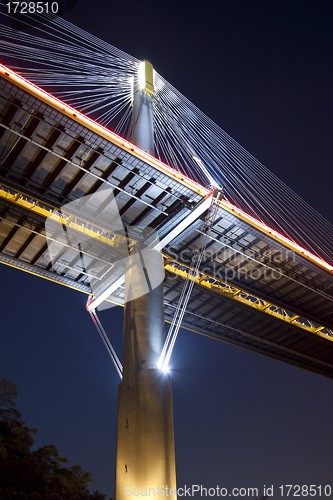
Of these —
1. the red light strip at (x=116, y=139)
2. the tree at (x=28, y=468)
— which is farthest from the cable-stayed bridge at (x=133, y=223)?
the tree at (x=28, y=468)

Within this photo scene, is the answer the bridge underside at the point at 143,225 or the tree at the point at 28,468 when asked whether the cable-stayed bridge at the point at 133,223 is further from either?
the tree at the point at 28,468

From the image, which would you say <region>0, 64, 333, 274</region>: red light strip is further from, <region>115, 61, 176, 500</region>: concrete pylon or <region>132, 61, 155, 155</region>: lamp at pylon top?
<region>132, 61, 155, 155</region>: lamp at pylon top

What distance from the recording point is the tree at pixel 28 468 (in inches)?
827

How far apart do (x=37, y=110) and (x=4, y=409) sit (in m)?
19.3

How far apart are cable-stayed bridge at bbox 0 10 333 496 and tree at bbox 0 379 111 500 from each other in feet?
25.2

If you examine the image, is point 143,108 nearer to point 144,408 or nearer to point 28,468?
point 144,408

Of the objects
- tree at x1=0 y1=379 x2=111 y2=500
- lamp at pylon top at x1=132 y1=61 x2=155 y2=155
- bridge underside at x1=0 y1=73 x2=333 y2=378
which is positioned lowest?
tree at x1=0 y1=379 x2=111 y2=500

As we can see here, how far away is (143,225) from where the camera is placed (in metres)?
22.8

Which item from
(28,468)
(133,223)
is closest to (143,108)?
(133,223)

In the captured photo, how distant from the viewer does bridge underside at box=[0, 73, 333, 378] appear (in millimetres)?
18547

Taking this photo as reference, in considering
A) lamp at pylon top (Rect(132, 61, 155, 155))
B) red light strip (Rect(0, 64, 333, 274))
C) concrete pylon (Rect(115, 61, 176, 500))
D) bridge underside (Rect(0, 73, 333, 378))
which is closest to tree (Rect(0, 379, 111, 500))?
concrete pylon (Rect(115, 61, 176, 500))

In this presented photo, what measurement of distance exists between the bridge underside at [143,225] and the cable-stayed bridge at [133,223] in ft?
0.19

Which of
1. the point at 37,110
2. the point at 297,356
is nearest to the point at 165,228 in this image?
the point at 37,110

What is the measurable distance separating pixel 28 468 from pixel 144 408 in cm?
1022
